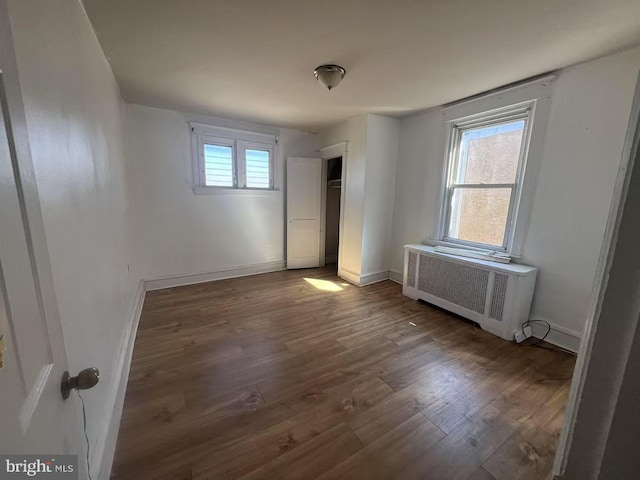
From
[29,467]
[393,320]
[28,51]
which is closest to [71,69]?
[28,51]

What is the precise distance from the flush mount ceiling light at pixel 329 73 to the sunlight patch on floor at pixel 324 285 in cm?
254

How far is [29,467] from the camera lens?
44cm

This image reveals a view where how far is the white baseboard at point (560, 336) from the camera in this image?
88.5 inches

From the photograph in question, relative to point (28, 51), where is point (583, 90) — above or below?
above

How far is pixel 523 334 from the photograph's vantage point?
7.97ft

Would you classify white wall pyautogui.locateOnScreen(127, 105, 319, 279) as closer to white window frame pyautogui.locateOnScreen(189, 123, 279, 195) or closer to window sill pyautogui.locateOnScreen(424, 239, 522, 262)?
white window frame pyautogui.locateOnScreen(189, 123, 279, 195)

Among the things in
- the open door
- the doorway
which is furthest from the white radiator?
the open door

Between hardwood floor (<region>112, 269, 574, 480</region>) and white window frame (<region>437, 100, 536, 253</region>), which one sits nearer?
hardwood floor (<region>112, 269, 574, 480</region>)

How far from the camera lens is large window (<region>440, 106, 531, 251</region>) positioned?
260 centimetres

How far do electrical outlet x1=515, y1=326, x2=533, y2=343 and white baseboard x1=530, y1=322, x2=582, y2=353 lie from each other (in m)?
0.05

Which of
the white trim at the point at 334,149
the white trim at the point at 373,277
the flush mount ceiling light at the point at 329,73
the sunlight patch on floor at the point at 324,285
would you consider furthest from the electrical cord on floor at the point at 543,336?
the white trim at the point at 334,149

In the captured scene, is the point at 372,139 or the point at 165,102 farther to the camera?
the point at 372,139

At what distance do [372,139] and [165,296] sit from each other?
11.5ft

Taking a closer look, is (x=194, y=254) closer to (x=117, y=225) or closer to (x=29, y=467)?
(x=117, y=225)
